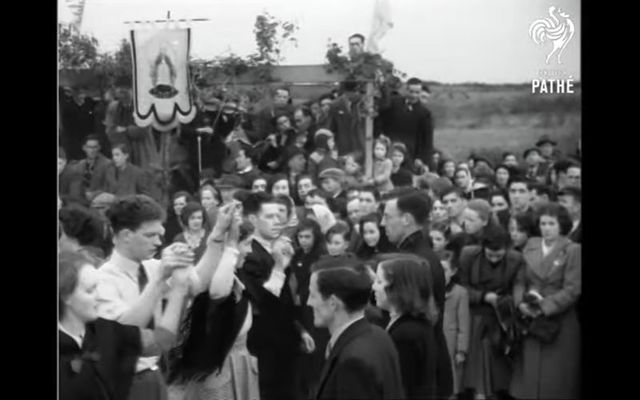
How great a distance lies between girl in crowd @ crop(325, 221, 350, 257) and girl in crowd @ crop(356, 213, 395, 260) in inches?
3.1

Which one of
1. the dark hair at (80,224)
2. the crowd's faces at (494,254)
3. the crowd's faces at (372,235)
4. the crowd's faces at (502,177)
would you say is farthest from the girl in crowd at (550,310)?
the dark hair at (80,224)

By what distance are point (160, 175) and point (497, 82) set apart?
6.58 ft

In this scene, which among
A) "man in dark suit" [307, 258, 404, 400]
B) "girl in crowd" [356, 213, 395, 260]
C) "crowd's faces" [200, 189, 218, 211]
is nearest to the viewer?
"man in dark suit" [307, 258, 404, 400]

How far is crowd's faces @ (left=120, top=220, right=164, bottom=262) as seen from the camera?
7551 millimetres

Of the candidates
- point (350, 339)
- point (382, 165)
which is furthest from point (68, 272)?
point (382, 165)

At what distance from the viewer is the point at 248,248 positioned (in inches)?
296

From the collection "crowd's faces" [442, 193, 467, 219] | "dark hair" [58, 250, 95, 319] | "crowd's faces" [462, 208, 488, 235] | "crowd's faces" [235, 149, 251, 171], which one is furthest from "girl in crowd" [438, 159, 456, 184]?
"dark hair" [58, 250, 95, 319]

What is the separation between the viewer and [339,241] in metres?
7.48

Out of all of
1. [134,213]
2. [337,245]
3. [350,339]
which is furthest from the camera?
[134,213]

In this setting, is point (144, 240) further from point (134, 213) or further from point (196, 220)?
point (196, 220)

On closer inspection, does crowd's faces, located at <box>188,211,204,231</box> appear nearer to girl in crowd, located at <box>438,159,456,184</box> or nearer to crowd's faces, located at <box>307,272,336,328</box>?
crowd's faces, located at <box>307,272,336,328</box>

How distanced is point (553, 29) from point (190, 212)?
2318 millimetres
